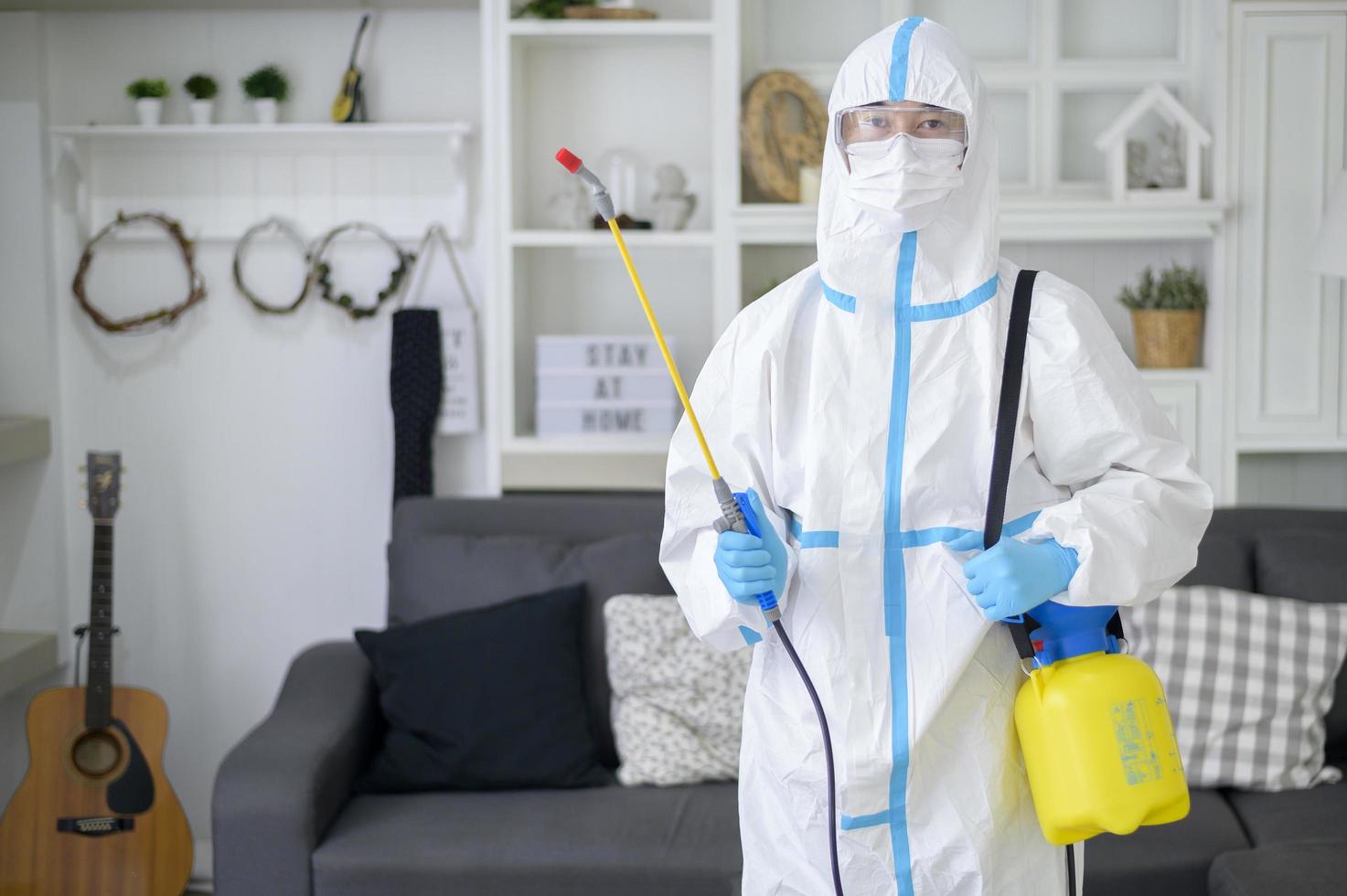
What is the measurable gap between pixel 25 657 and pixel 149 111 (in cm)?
120

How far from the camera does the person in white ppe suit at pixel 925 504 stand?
1270 mm

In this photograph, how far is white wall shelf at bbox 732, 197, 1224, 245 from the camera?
258 centimetres

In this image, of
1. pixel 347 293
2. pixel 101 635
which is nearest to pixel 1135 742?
pixel 101 635

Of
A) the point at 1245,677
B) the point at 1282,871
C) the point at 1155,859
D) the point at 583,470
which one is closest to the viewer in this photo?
the point at 1282,871

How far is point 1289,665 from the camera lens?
2.21m

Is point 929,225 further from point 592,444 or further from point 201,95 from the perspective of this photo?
point 201,95

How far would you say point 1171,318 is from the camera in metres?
2.62

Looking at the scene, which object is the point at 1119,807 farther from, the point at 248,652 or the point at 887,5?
the point at 248,652

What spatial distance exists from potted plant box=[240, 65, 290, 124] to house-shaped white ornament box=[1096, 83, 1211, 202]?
1.71m

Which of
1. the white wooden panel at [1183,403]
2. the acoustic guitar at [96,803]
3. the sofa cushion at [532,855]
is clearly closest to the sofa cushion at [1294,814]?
the white wooden panel at [1183,403]

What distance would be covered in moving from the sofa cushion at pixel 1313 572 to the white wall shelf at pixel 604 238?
1222 millimetres

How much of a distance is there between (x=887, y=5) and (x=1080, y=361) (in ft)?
5.43

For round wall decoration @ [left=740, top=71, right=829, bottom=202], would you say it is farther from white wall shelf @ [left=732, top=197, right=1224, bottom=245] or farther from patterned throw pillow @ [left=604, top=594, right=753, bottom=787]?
patterned throw pillow @ [left=604, top=594, right=753, bottom=787]

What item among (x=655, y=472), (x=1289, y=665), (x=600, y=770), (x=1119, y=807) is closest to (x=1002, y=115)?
(x=655, y=472)
